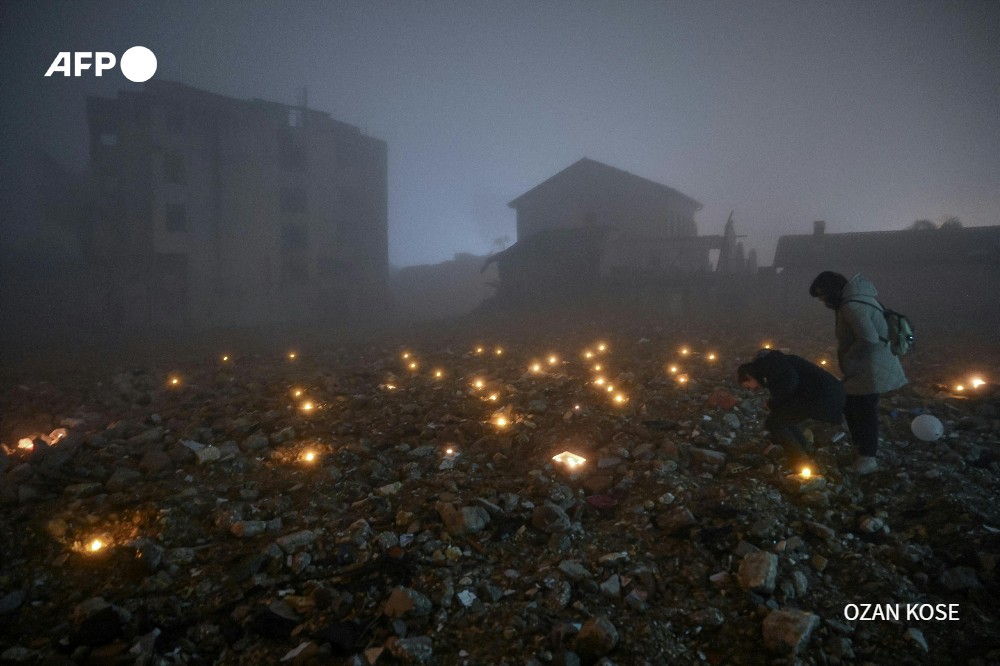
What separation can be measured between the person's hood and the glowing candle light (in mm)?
2747

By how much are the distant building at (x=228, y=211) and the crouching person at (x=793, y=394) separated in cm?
2806

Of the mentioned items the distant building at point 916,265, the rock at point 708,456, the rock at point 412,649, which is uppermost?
the distant building at point 916,265

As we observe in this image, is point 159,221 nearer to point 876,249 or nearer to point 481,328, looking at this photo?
point 481,328

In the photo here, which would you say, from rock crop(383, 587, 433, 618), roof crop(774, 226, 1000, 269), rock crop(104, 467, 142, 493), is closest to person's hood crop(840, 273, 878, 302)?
rock crop(383, 587, 433, 618)

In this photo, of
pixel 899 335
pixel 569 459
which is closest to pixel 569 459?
pixel 569 459

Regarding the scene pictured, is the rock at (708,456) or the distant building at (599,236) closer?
the rock at (708,456)

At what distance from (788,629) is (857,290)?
126 inches

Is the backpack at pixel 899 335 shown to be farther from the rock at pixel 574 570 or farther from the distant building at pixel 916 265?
the distant building at pixel 916 265

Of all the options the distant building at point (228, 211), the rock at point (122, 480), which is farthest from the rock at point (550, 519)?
the distant building at point (228, 211)

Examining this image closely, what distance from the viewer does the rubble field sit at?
8.43 feet

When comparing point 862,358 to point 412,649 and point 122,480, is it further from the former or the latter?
point 122,480

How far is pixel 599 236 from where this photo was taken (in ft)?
82.8

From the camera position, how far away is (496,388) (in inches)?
306

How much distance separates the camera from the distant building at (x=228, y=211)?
993 inches
